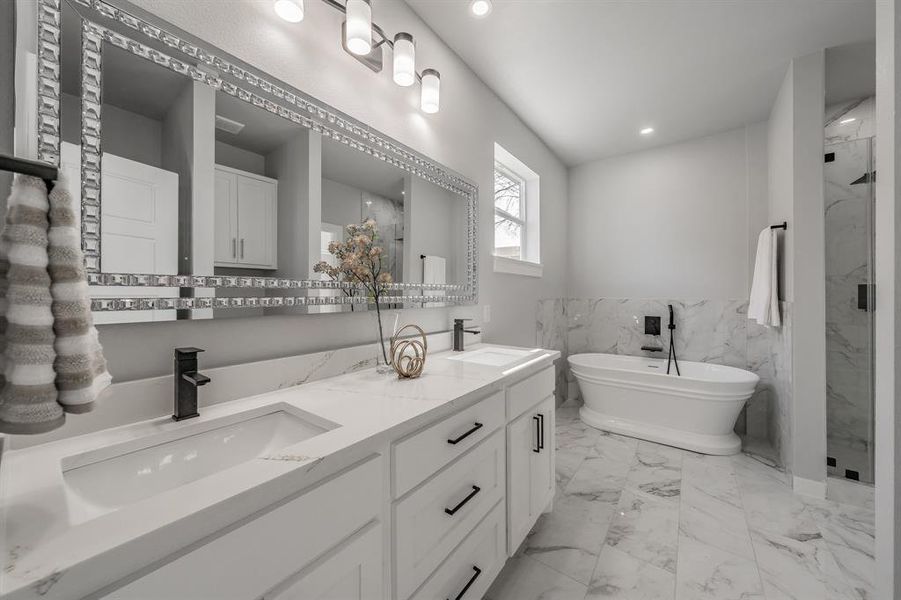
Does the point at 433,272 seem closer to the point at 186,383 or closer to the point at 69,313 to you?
the point at 186,383

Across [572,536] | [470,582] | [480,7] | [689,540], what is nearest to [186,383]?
[470,582]

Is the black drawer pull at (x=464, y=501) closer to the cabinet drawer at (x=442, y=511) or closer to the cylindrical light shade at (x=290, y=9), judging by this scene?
the cabinet drawer at (x=442, y=511)

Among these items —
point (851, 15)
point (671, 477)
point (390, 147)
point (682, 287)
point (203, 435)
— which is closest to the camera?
point (203, 435)

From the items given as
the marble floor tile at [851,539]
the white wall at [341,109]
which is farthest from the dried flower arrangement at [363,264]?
the marble floor tile at [851,539]

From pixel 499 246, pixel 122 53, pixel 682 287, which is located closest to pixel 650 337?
pixel 682 287

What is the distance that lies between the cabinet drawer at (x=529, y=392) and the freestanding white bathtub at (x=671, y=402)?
155cm

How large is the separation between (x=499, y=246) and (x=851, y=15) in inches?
91.6

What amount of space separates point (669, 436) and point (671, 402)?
0.27 metres

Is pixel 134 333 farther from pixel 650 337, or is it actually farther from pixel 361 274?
pixel 650 337

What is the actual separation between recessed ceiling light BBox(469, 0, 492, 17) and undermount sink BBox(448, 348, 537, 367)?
173 centimetres

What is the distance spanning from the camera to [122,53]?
86cm

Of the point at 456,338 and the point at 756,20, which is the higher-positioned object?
the point at 756,20

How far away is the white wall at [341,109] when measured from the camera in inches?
37.1

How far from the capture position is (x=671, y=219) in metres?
3.44
